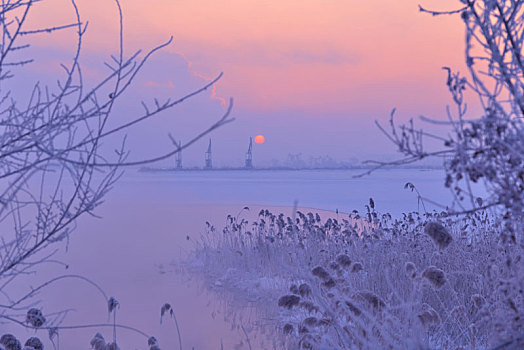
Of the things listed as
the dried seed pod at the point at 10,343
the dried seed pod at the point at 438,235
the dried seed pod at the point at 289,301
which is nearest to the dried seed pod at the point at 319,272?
the dried seed pod at the point at 289,301

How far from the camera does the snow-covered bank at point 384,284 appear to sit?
10.1 ft

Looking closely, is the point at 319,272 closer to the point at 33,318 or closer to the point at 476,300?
the point at 476,300

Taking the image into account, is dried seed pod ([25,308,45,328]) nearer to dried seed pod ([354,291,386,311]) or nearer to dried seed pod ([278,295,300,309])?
dried seed pod ([278,295,300,309])

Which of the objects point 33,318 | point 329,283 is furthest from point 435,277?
point 33,318

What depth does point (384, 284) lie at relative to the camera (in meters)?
6.48

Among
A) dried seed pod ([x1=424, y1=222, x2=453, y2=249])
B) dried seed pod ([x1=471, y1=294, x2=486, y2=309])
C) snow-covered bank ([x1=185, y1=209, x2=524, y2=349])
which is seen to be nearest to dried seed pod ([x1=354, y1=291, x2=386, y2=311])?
snow-covered bank ([x1=185, y1=209, x2=524, y2=349])

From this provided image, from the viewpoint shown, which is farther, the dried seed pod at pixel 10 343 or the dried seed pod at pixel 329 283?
the dried seed pod at pixel 329 283

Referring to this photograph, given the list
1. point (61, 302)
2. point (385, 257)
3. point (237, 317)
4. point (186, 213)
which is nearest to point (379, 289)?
point (385, 257)

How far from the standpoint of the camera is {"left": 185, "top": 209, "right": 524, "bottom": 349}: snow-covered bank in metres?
3.07

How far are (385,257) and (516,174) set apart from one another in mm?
4768

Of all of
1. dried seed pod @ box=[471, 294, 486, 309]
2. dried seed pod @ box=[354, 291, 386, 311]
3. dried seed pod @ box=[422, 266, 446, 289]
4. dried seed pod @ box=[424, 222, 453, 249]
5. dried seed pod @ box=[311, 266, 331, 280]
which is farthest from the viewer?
dried seed pod @ box=[471, 294, 486, 309]

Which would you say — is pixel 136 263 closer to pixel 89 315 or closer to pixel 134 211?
pixel 89 315

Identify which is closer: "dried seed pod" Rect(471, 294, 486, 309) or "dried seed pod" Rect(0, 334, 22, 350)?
"dried seed pod" Rect(0, 334, 22, 350)

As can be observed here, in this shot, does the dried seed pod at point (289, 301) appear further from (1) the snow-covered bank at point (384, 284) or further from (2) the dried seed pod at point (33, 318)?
(2) the dried seed pod at point (33, 318)
